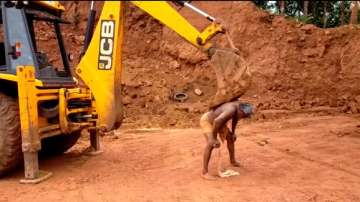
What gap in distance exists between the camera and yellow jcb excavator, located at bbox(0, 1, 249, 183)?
267 inches

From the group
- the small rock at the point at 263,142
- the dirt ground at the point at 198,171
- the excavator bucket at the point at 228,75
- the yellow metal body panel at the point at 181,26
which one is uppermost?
the yellow metal body panel at the point at 181,26

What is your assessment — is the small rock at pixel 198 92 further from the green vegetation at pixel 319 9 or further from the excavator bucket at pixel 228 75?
the excavator bucket at pixel 228 75

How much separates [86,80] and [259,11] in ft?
33.9

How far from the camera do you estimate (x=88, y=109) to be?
7926 mm

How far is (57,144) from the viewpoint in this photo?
884 centimetres

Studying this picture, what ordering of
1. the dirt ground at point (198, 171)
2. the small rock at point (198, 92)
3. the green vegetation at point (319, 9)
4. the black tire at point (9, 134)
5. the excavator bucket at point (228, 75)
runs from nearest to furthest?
the dirt ground at point (198, 171) < the excavator bucket at point (228, 75) < the black tire at point (9, 134) < the small rock at point (198, 92) < the green vegetation at point (319, 9)

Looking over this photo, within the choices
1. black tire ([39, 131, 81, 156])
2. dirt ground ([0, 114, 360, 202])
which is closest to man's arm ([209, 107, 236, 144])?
dirt ground ([0, 114, 360, 202])

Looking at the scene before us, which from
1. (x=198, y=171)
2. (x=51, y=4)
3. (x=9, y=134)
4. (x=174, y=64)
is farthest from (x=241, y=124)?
(x=9, y=134)

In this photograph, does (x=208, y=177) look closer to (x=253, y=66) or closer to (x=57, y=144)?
(x=57, y=144)

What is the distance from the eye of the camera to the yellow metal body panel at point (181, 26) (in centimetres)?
654

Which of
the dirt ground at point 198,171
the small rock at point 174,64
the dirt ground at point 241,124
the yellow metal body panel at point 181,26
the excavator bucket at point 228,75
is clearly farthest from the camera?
the small rock at point 174,64

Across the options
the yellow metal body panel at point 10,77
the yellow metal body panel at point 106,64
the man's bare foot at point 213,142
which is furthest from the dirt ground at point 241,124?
the yellow metal body panel at point 10,77

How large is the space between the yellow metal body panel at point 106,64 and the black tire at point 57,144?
1491mm

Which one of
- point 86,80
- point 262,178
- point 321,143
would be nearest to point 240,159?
point 262,178
